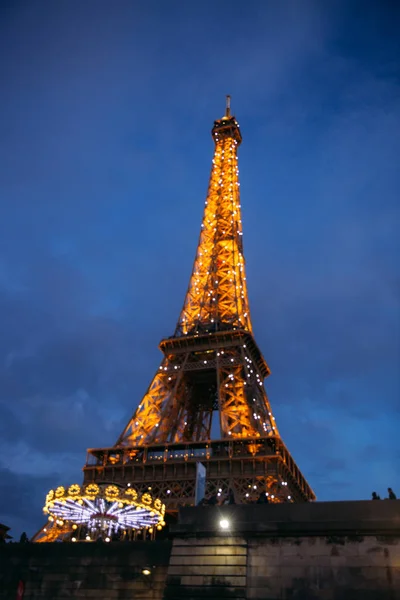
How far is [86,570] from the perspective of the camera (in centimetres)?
2378

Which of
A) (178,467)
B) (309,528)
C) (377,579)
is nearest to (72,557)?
(309,528)

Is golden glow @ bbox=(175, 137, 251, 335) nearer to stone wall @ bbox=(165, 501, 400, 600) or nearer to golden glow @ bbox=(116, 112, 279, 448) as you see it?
golden glow @ bbox=(116, 112, 279, 448)

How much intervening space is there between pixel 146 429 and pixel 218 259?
79.5 ft

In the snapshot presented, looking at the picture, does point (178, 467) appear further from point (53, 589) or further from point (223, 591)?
point (223, 591)

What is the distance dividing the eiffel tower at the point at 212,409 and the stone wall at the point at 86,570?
10447 mm

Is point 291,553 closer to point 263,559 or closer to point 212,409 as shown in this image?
point 263,559

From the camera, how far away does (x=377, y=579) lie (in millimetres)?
18625

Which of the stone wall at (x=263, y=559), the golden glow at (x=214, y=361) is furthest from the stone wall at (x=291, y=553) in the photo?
the golden glow at (x=214, y=361)

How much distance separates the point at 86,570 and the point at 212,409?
128 ft

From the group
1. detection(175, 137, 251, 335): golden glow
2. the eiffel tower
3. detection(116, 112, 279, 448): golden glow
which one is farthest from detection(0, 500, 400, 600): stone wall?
detection(175, 137, 251, 335): golden glow

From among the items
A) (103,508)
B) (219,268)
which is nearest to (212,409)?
(219,268)

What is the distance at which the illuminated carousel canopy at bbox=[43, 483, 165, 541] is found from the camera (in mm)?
30141

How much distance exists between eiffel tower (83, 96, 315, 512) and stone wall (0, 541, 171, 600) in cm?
1045

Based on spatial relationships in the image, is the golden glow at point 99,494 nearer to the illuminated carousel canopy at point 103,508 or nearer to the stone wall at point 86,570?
the illuminated carousel canopy at point 103,508
